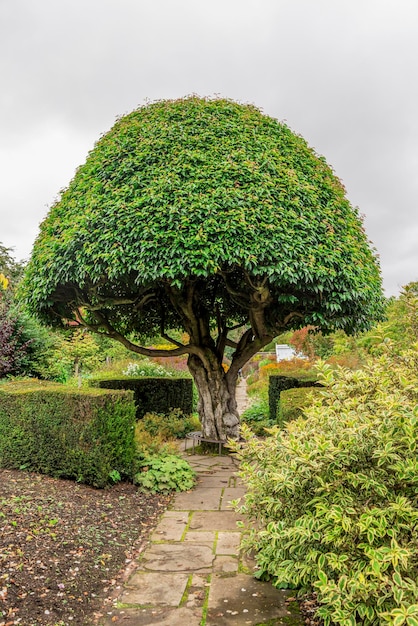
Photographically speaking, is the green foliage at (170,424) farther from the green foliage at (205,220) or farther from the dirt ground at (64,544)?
the dirt ground at (64,544)

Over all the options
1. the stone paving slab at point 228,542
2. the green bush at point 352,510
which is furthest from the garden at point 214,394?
the stone paving slab at point 228,542

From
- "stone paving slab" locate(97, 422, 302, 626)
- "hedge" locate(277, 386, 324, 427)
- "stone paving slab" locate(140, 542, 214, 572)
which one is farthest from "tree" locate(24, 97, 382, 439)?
"stone paving slab" locate(140, 542, 214, 572)

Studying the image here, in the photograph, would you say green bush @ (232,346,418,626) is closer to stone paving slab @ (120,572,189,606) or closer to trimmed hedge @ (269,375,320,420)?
stone paving slab @ (120,572,189,606)

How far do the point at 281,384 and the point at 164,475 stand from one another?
3.82m

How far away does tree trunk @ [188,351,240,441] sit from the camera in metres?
7.23

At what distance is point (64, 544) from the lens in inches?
126

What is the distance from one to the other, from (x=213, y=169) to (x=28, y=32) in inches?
110

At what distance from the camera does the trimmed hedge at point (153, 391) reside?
8367 millimetres

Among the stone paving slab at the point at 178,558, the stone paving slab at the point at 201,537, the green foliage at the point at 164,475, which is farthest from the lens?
the green foliage at the point at 164,475

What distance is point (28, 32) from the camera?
5.34 meters

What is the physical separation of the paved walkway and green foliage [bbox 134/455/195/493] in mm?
617

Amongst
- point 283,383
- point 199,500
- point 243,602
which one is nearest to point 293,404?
point 199,500

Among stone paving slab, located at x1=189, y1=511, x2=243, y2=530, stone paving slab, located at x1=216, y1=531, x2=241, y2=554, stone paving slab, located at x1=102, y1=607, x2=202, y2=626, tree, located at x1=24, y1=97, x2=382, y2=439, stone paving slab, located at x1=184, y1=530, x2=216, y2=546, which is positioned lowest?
stone paving slab, located at x1=189, y1=511, x2=243, y2=530

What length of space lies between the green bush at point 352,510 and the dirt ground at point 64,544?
3.58ft
